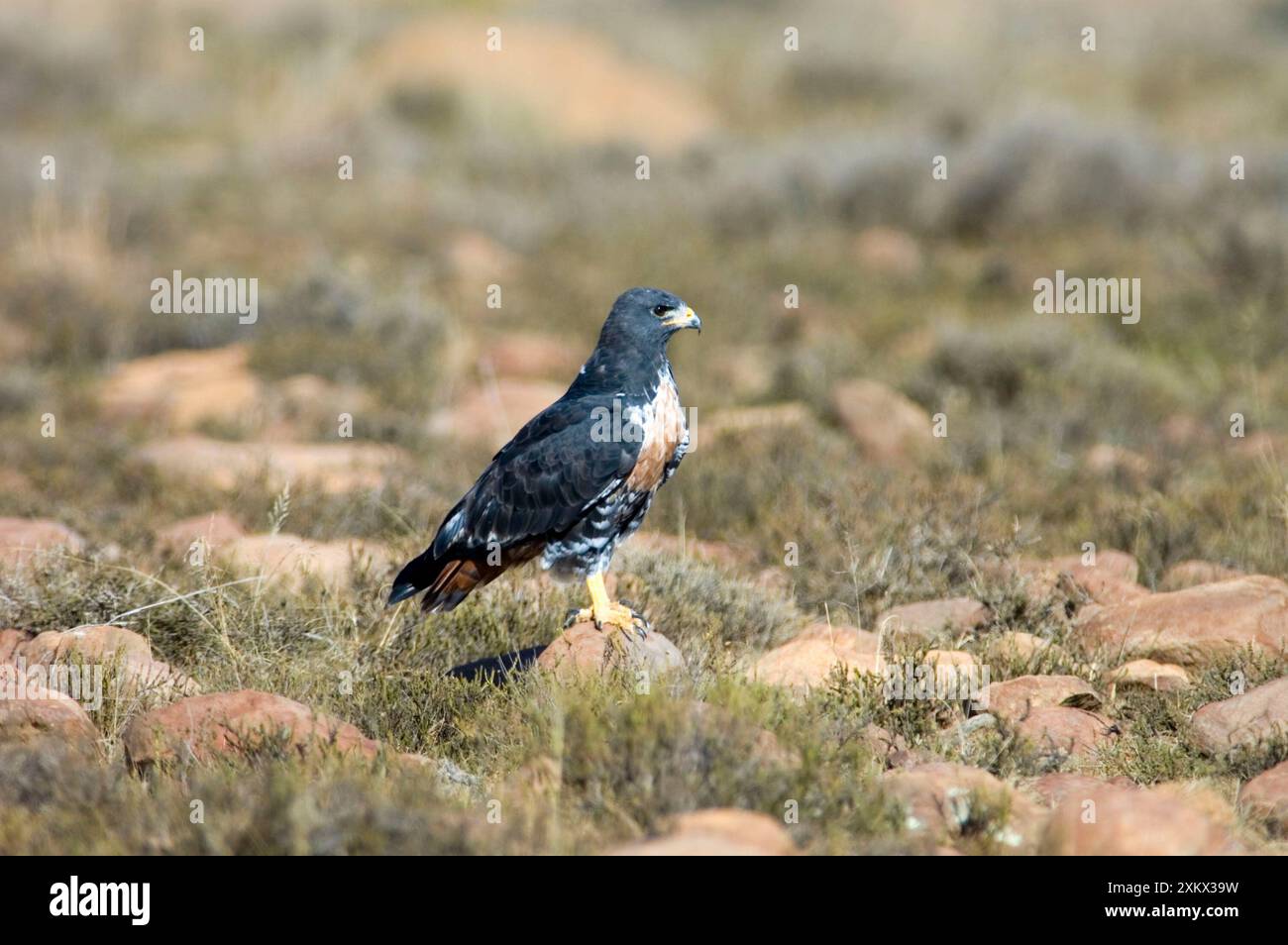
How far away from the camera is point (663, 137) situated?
25484 millimetres

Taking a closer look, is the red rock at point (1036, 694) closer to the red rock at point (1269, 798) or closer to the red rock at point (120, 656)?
the red rock at point (1269, 798)

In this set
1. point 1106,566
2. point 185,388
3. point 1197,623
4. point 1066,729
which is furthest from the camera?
point 185,388

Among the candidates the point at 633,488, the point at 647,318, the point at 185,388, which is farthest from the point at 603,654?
the point at 185,388

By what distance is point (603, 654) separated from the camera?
211 inches

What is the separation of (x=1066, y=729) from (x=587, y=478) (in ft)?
6.15

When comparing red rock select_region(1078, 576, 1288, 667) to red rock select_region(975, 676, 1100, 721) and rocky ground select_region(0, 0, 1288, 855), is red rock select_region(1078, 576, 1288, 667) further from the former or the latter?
red rock select_region(975, 676, 1100, 721)

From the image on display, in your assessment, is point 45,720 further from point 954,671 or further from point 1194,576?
point 1194,576

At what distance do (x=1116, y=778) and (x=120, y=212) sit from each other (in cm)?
1373

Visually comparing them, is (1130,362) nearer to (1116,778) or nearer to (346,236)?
(1116,778)

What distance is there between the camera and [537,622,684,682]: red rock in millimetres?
5230

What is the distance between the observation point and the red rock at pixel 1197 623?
5949 millimetres

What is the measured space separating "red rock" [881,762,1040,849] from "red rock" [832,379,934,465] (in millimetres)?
5155

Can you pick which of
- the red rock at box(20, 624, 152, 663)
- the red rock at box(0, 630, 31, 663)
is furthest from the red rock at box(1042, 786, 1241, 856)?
the red rock at box(0, 630, 31, 663)
